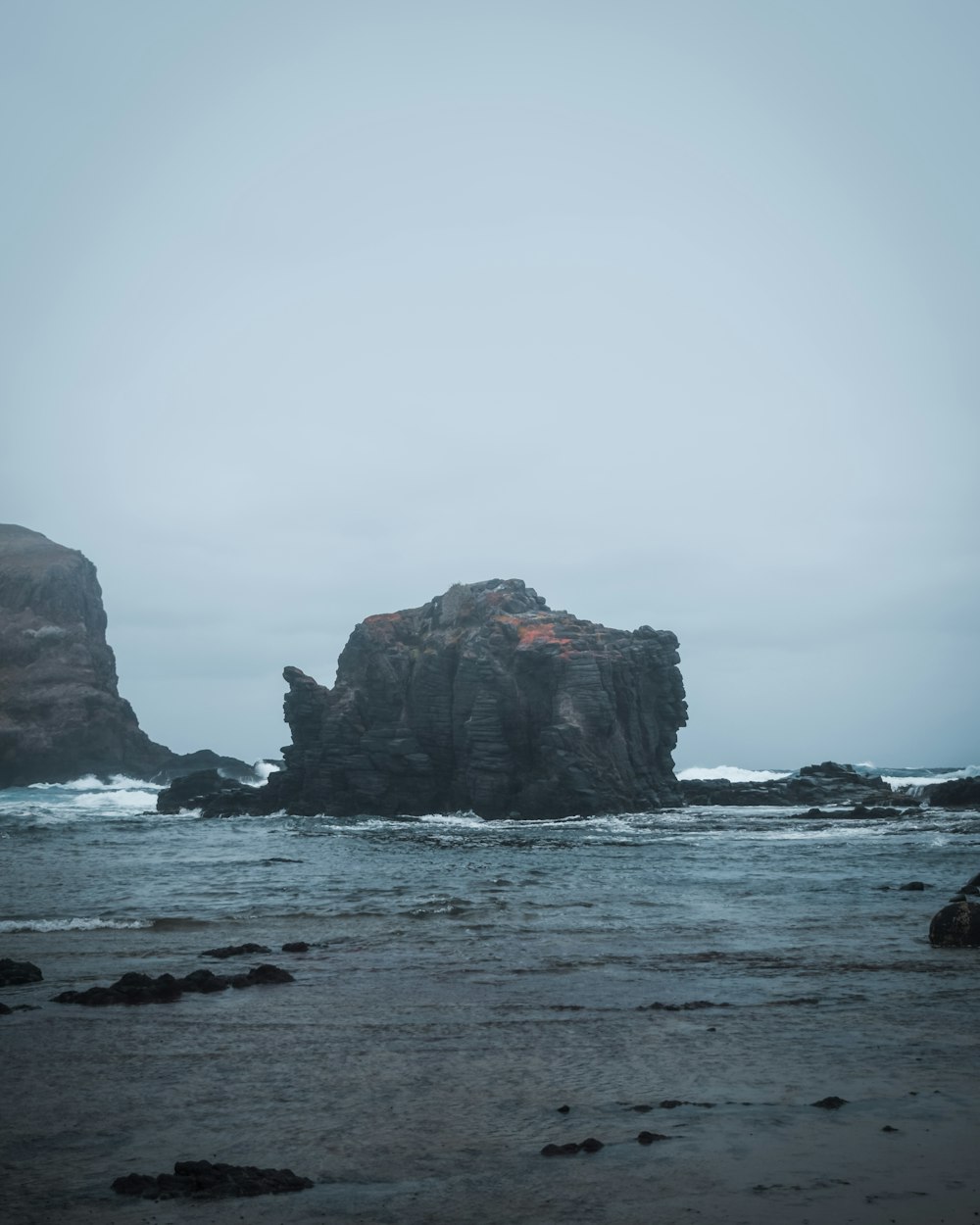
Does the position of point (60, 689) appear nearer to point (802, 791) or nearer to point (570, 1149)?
point (802, 791)

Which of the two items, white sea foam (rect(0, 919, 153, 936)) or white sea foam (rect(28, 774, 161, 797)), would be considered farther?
white sea foam (rect(28, 774, 161, 797))

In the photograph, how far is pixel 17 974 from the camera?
17.6 meters

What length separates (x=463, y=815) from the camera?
86.3 meters

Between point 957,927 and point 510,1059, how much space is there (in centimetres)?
1298

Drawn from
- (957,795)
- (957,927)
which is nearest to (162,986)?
(957,927)

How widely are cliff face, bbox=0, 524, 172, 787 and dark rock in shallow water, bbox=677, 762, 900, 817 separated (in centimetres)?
9316

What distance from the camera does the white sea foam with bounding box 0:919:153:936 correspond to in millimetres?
24781

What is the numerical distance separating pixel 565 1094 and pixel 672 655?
91.4 meters

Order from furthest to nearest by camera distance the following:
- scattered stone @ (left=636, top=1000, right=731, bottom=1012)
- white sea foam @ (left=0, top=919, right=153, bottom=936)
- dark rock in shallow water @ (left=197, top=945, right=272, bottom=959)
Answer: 1. white sea foam @ (left=0, top=919, right=153, bottom=936)
2. dark rock in shallow water @ (left=197, top=945, right=272, bottom=959)
3. scattered stone @ (left=636, top=1000, right=731, bottom=1012)

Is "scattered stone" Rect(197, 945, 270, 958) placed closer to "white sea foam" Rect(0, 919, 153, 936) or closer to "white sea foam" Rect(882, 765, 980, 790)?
"white sea foam" Rect(0, 919, 153, 936)

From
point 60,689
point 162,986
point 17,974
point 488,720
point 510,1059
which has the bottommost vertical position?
point 17,974

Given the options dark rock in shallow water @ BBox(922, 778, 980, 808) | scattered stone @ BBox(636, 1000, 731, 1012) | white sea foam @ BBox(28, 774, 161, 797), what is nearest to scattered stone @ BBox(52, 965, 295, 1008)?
scattered stone @ BBox(636, 1000, 731, 1012)

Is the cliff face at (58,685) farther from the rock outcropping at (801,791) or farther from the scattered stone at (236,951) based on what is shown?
the scattered stone at (236,951)

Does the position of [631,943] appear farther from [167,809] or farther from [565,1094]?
[167,809]
